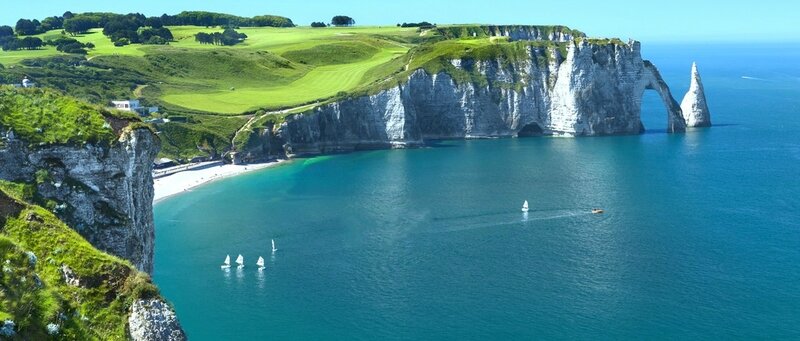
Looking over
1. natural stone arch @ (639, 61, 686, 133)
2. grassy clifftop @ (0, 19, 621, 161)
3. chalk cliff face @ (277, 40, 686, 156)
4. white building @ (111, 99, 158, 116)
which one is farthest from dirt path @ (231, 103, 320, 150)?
natural stone arch @ (639, 61, 686, 133)

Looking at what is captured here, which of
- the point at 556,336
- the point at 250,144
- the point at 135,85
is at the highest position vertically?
the point at 135,85

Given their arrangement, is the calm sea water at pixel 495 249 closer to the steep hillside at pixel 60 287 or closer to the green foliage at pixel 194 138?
the green foliage at pixel 194 138

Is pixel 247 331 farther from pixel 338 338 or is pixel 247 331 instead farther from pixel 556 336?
pixel 556 336

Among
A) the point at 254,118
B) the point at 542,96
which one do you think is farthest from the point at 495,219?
the point at 542,96

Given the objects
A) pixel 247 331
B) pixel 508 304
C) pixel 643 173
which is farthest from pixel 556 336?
pixel 643 173

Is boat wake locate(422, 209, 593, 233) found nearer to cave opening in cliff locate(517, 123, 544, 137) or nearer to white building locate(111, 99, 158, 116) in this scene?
white building locate(111, 99, 158, 116)

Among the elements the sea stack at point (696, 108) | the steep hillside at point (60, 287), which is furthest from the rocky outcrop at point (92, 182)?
the sea stack at point (696, 108)

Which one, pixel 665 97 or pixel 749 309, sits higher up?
pixel 665 97
